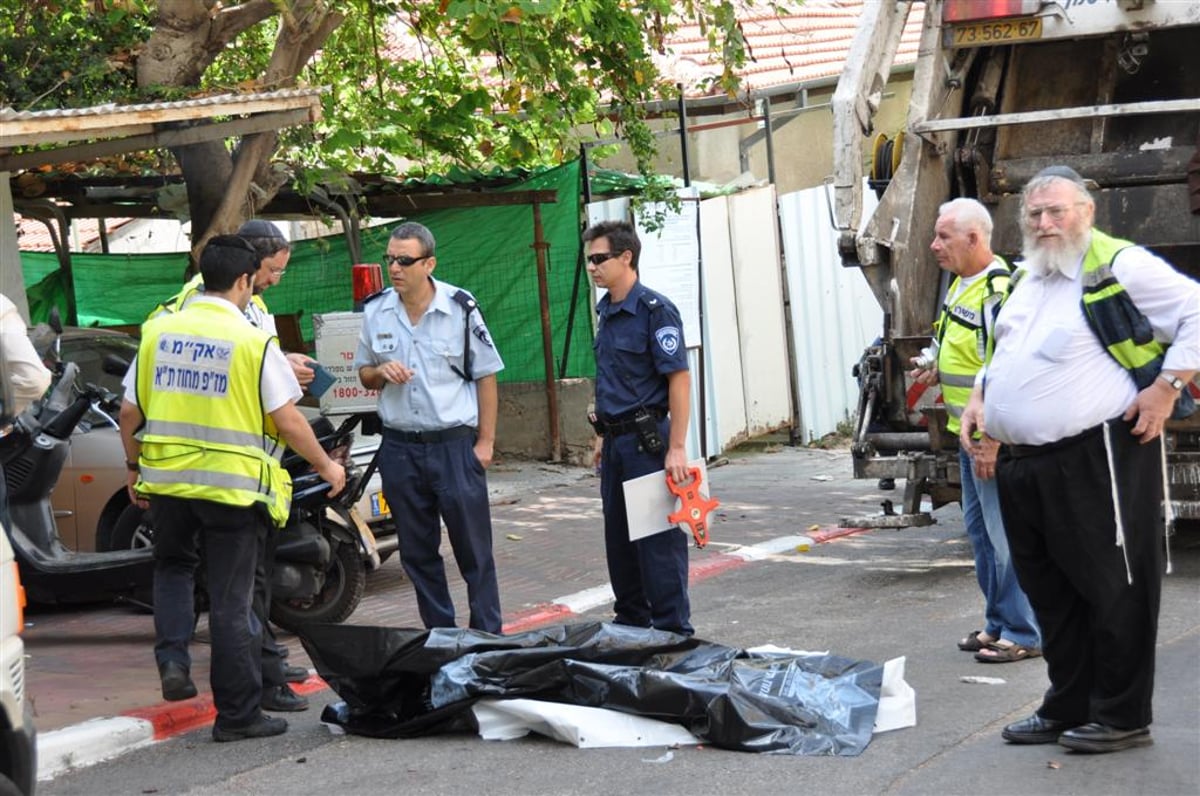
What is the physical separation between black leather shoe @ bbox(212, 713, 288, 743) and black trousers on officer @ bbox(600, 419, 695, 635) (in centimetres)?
153

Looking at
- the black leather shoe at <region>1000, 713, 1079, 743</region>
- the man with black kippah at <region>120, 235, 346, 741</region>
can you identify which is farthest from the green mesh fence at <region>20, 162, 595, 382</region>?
the black leather shoe at <region>1000, 713, 1079, 743</region>

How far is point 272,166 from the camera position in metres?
11.3

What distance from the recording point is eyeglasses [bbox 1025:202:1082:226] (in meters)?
5.15

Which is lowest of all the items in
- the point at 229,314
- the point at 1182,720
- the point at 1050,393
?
the point at 1182,720

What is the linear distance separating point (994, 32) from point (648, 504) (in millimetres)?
4285

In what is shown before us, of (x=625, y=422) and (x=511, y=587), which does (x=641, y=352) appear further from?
(x=511, y=587)

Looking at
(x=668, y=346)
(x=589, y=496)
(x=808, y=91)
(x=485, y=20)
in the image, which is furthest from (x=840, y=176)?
(x=808, y=91)

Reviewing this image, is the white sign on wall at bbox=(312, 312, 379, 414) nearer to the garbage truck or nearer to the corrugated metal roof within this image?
the corrugated metal roof

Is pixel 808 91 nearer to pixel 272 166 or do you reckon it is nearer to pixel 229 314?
pixel 272 166

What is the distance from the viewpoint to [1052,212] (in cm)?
517

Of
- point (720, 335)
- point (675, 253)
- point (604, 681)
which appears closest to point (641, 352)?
point (604, 681)

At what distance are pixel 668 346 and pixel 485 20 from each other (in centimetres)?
314

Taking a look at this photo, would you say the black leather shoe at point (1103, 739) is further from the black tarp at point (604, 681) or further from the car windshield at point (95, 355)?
the car windshield at point (95, 355)

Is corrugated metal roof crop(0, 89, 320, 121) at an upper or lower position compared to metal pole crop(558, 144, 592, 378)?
upper
